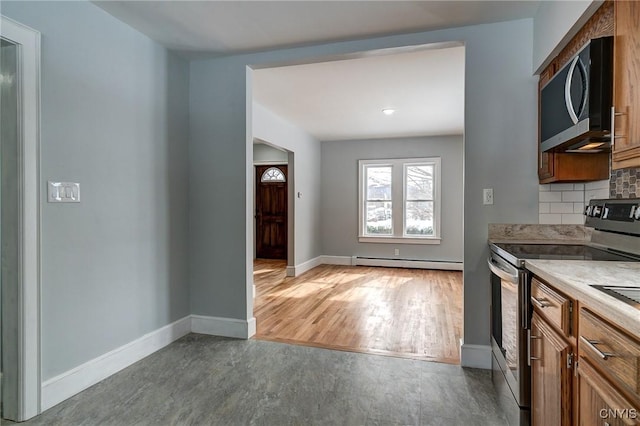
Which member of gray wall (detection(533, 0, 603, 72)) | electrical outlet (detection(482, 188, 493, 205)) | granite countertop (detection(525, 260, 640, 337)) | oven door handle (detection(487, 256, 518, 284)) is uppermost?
gray wall (detection(533, 0, 603, 72))

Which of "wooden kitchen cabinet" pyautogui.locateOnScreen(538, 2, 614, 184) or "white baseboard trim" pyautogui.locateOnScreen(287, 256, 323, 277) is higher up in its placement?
"wooden kitchen cabinet" pyautogui.locateOnScreen(538, 2, 614, 184)

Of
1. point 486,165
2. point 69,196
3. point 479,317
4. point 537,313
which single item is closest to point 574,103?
point 486,165

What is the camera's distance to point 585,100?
1.60 meters

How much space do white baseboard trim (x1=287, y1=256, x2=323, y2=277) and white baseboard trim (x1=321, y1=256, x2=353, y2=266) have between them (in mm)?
102

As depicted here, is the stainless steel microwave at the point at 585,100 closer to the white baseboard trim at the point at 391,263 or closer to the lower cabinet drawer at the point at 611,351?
the lower cabinet drawer at the point at 611,351

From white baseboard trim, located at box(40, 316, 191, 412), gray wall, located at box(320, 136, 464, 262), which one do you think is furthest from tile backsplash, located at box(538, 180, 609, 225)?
gray wall, located at box(320, 136, 464, 262)

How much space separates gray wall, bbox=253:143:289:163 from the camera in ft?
24.5

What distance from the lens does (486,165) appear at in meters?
2.56

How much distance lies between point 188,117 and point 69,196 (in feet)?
4.45

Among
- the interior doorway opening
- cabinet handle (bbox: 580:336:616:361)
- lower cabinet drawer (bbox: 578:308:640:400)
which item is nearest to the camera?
lower cabinet drawer (bbox: 578:308:640:400)

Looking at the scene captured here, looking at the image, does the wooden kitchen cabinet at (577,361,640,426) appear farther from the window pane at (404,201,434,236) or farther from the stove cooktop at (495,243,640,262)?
the window pane at (404,201,434,236)

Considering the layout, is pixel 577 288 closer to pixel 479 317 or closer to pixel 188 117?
pixel 479 317

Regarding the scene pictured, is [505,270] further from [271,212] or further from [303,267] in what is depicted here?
[271,212]

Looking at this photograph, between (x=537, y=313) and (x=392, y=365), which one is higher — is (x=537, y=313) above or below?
above
